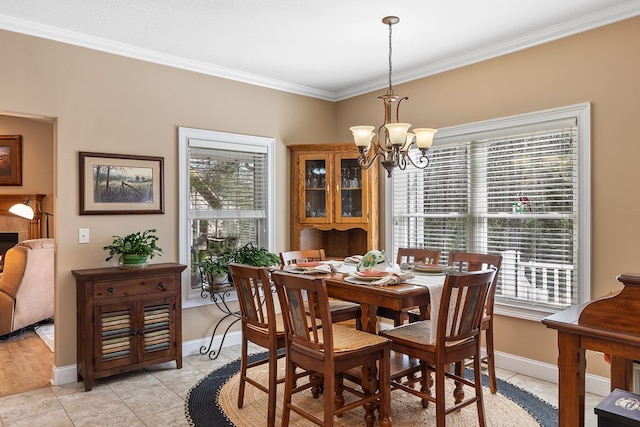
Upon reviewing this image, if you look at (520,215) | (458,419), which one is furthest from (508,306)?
(458,419)

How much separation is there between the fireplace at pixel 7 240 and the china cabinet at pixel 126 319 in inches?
146

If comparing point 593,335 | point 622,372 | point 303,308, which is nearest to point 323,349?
point 303,308

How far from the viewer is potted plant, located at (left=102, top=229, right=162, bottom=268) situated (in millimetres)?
3670

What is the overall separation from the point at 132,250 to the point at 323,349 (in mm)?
2072

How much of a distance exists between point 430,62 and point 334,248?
7.43 feet

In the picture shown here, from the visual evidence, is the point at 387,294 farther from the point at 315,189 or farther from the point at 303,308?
the point at 315,189

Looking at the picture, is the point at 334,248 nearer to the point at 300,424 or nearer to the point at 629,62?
the point at 300,424

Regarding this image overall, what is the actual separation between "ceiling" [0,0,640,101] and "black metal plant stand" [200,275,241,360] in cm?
208

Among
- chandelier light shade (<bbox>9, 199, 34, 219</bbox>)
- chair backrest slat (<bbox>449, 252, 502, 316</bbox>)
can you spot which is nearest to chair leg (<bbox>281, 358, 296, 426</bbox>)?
chair backrest slat (<bbox>449, 252, 502, 316</bbox>)

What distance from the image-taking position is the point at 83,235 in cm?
367

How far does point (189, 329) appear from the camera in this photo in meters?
4.29

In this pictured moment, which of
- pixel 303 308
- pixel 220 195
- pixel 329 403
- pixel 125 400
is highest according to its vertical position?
pixel 220 195

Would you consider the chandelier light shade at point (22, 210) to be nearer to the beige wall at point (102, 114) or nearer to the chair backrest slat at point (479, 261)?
the beige wall at point (102, 114)

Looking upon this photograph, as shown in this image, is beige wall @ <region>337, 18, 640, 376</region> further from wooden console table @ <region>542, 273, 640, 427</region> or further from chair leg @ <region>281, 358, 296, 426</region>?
chair leg @ <region>281, 358, 296, 426</region>
